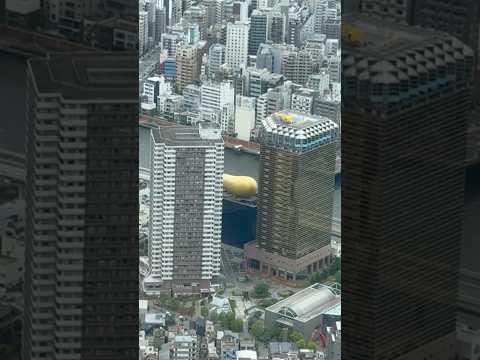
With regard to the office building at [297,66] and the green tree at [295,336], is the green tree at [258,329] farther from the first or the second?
the office building at [297,66]

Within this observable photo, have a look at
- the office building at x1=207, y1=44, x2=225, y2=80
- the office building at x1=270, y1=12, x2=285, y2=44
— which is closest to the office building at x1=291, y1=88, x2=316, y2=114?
the office building at x1=270, y1=12, x2=285, y2=44

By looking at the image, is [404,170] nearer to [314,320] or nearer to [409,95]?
[409,95]

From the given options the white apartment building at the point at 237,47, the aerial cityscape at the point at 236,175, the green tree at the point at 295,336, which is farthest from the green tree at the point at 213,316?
the white apartment building at the point at 237,47

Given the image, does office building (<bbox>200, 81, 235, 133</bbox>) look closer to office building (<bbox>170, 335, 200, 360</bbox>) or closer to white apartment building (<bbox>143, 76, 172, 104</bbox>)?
white apartment building (<bbox>143, 76, 172, 104</bbox>)

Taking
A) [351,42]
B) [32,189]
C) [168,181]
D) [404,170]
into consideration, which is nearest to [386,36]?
[351,42]

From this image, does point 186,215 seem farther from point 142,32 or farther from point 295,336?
point 142,32

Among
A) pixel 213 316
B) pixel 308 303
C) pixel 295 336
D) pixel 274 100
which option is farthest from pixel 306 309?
pixel 274 100
